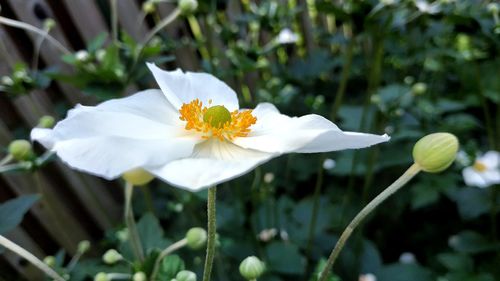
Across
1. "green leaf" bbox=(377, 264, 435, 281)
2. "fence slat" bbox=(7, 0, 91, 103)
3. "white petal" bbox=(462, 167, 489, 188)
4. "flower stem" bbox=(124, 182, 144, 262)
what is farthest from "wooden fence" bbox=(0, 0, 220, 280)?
"white petal" bbox=(462, 167, 489, 188)

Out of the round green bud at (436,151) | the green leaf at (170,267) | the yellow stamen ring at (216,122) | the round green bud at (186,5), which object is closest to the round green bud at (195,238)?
the green leaf at (170,267)

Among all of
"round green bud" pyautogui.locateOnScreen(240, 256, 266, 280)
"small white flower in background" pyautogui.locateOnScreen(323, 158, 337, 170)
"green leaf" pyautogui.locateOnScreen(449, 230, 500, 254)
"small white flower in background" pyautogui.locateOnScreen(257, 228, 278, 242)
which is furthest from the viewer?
"small white flower in background" pyautogui.locateOnScreen(323, 158, 337, 170)

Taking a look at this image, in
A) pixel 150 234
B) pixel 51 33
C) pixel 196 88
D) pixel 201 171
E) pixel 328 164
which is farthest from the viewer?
pixel 328 164

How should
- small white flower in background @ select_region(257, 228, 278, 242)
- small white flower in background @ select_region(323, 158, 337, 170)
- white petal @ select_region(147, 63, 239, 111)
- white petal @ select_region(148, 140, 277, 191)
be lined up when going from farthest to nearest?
1. small white flower in background @ select_region(323, 158, 337, 170)
2. small white flower in background @ select_region(257, 228, 278, 242)
3. white petal @ select_region(147, 63, 239, 111)
4. white petal @ select_region(148, 140, 277, 191)

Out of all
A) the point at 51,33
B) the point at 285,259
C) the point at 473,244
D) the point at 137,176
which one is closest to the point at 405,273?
the point at 473,244

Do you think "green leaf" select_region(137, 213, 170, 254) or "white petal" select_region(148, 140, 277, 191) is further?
"green leaf" select_region(137, 213, 170, 254)

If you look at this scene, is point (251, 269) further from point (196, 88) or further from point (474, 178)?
point (474, 178)

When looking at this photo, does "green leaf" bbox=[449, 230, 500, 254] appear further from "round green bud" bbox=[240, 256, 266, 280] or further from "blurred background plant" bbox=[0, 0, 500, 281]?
"round green bud" bbox=[240, 256, 266, 280]
